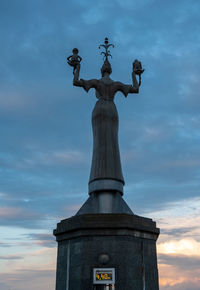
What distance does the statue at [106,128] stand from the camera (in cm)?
1744

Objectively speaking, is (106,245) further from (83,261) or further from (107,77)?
(107,77)

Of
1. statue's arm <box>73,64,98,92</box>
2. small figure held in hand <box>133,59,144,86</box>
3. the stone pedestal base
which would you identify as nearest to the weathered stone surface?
the stone pedestal base

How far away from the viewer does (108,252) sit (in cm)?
1469

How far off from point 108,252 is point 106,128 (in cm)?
641

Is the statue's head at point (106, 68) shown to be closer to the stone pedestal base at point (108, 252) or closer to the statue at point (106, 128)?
the statue at point (106, 128)

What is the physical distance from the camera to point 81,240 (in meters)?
15.0

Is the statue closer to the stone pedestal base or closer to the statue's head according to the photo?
the statue's head

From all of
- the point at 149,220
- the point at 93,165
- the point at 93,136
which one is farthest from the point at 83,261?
the point at 93,136

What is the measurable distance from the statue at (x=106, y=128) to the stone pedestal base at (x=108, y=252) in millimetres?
2484

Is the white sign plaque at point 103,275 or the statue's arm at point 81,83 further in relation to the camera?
the statue's arm at point 81,83

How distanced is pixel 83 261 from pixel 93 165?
5100 millimetres

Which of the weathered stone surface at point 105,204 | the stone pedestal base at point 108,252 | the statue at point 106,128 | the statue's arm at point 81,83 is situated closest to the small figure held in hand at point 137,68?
the statue at point 106,128

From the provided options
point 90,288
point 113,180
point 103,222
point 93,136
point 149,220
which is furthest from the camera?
point 93,136

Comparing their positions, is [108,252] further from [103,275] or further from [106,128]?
[106,128]
